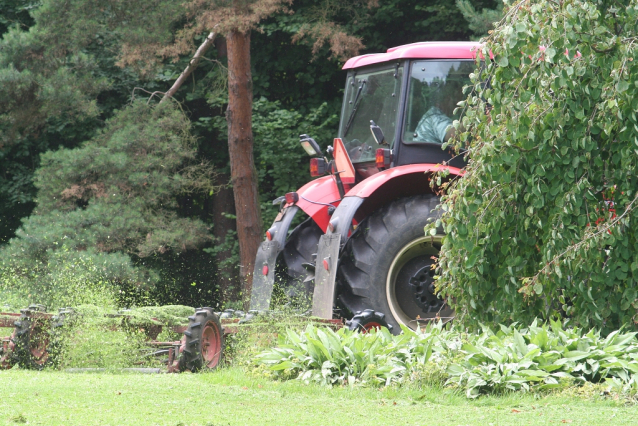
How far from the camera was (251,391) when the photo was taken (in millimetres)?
4766

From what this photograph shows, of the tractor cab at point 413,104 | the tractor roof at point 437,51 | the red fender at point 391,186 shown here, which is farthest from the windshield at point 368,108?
the red fender at point 391,186

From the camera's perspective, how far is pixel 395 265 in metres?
6.90

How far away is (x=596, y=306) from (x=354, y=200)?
2367 mm

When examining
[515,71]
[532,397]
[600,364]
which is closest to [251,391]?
[532,397]

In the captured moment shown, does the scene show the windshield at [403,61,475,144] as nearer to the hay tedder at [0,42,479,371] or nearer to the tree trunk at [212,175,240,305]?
the hay tedder at [0,42,479,371]

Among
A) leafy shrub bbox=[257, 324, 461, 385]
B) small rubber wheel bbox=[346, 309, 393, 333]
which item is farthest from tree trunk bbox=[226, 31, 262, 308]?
leafy shrub bbox=[257, 324, 461, 385]

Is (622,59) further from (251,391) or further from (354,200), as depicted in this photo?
(251,391)

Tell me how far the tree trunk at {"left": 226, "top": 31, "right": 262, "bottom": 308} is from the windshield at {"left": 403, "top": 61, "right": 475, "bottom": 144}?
5.98 metres

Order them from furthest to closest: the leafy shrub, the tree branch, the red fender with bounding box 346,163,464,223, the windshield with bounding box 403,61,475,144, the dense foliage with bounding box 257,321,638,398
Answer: the tree branch
the windshield with bounding box 403,61,475,144
the red fender with bounding box 346,163,464,223
the leafy shrub
the dense foliage with bounding box 257,321,638,398

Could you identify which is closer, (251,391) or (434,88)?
(251,391)

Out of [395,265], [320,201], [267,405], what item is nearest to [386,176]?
[395,265]

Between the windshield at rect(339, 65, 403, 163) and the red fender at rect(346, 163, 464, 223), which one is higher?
the windshield at rect(339, 65, 403, 163)

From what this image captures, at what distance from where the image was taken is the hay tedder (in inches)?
233

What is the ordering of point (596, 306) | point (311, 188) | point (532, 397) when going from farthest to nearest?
point (311, 188) → point (596, 306) → point (532, 397)
